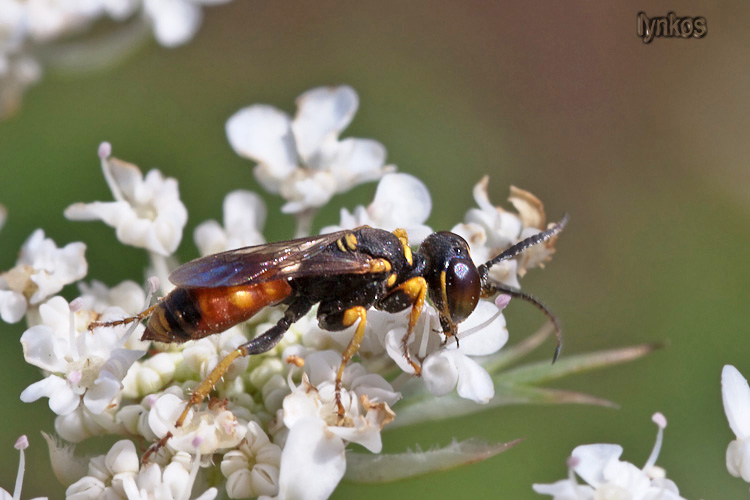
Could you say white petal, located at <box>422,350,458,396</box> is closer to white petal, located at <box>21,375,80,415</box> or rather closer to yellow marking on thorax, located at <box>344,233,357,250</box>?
yellow marking on thorax, located at <box>344,233,357,250</box>

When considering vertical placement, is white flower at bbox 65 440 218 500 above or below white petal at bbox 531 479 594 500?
above

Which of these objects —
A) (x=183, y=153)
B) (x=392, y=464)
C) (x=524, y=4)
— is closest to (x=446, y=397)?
(x=392, y=464)

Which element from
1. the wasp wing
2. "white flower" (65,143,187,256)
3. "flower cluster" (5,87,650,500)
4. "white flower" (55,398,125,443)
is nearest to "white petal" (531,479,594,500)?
"flower cluster" (5,87,650,500)

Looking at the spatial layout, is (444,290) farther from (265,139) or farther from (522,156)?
(522,156)

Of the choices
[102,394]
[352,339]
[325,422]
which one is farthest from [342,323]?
[102,394]

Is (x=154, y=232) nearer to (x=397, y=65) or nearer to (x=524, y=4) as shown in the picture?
(x=397, y=65)
